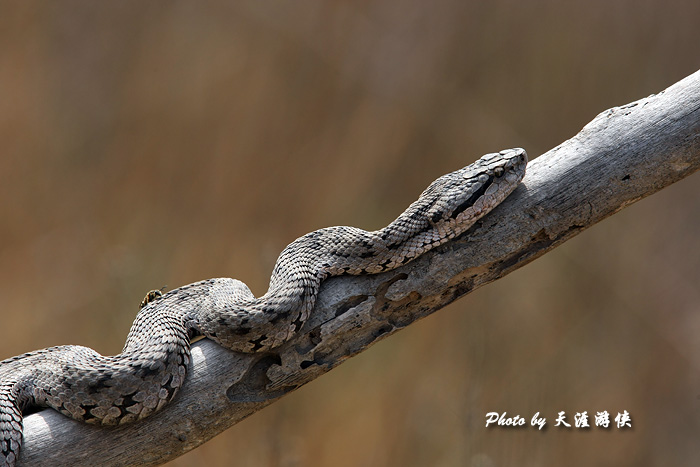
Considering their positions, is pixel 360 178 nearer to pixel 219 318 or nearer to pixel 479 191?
pixel 479 191

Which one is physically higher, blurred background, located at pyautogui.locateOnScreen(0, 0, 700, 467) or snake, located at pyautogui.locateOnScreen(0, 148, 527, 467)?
blurred background, located at pyautogui.locateOnScreen(0, 0, 700, 467)
